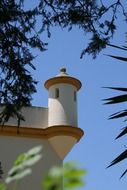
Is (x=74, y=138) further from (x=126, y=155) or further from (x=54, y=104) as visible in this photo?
(x=126, y=155)

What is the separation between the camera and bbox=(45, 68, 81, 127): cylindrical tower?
58.1 ft

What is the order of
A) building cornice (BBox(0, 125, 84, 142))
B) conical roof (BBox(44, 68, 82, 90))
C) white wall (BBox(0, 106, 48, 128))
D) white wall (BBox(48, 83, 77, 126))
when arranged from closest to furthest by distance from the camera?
building cornice (BBox(0, 125, 84, 142)) < white wall (BBox(0, 106, 48, 128)) < white wall (BBox(48, 83, 77, 126)) < conical roof (BBox(44, 68, 82, 90))

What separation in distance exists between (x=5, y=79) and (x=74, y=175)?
789cm

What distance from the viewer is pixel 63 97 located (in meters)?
18.2

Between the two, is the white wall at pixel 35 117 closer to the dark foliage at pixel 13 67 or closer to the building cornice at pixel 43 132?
the building cornice at pixel 43 132

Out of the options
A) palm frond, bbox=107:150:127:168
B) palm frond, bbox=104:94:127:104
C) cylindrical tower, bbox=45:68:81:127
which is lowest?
palm frond, bbox=107:150:127:168

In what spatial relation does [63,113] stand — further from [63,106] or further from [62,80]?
[62,80]

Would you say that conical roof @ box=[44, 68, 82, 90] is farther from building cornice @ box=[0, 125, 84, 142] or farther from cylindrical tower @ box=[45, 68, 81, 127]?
building cornice @ box=[0, 125, 84, 142]

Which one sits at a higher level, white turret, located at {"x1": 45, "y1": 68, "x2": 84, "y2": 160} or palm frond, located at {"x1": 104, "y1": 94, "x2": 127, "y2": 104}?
white turret, located at {"x1": 45, "y1": 68, "x2": 84, "y2": 160}

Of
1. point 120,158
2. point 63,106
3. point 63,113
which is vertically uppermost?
point 63,106

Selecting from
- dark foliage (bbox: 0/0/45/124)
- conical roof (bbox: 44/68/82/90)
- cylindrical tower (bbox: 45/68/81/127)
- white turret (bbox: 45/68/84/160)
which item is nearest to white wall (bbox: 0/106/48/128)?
white turret (bbox: 45/68/84/160)

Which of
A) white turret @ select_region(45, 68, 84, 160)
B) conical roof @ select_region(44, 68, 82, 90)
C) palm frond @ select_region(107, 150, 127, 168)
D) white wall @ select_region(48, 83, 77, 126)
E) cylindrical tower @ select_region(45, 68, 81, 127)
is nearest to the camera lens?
palm frond @ select_region(107, 150, 127, 168)

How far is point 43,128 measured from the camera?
1694cm

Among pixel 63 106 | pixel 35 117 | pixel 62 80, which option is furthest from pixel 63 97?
pixel 35 117
